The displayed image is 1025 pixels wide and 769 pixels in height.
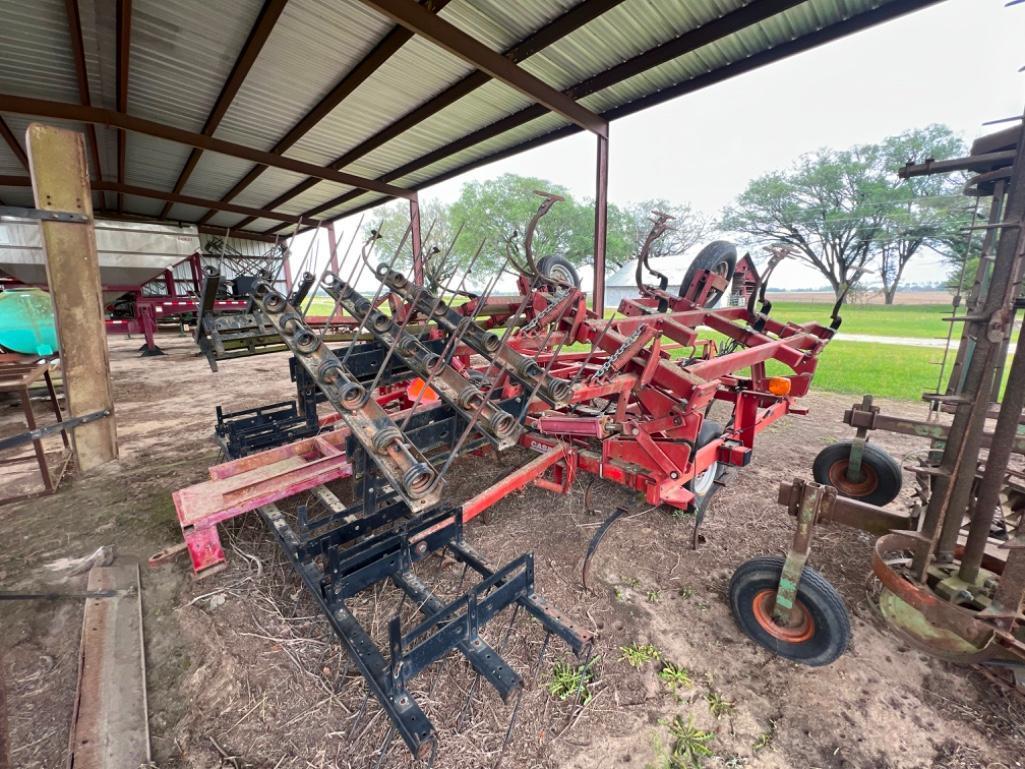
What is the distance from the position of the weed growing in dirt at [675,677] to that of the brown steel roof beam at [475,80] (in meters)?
6.93

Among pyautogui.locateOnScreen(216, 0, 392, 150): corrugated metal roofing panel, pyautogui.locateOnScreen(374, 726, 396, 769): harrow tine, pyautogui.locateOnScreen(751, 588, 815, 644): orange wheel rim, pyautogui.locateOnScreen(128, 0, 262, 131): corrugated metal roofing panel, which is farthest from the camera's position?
pyautogui.locateOnScreen(216, 0, 392, 150): corrugated metal roofing panel

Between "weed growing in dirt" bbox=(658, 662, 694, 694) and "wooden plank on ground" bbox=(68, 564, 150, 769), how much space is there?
2.34m

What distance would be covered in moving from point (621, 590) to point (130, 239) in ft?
30.4

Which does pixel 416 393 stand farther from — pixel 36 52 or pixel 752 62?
pixel 36 52

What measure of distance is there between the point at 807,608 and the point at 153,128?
38.7ft

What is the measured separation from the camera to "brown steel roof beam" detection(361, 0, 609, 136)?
16.3 ft

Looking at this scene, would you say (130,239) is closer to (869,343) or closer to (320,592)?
(320,592)

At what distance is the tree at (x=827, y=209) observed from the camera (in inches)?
1245

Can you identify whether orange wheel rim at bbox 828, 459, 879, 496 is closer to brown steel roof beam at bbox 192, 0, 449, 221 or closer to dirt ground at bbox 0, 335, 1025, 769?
dirt ground at bbox 0, 335, 1025, 769

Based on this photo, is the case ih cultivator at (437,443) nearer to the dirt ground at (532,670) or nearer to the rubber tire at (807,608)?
the dirt ground at (532,670)

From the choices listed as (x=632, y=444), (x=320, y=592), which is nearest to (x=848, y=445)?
(x=632, y=444)

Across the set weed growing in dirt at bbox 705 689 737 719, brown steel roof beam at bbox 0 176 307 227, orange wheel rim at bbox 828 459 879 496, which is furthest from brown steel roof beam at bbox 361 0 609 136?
weed growing in dirt at bbox 705 689 737 719

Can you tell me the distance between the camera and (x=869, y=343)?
1449 centimetres

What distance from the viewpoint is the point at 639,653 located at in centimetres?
226
